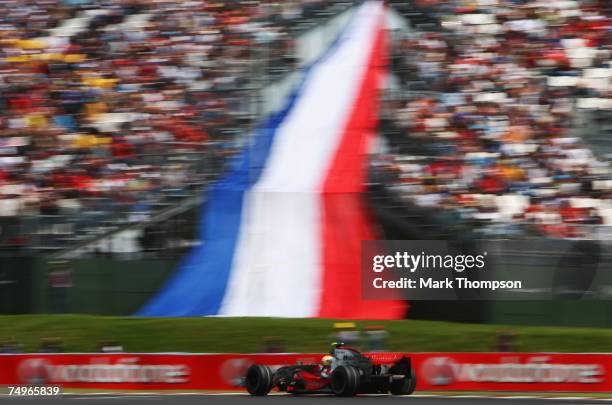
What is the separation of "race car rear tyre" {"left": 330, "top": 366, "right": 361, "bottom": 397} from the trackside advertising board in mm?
1771

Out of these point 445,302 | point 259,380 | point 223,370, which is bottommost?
point 223,370

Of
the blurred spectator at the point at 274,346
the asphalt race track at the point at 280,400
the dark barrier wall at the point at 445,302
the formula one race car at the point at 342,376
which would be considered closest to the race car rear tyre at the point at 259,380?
the formula one race car at the point at 342,376

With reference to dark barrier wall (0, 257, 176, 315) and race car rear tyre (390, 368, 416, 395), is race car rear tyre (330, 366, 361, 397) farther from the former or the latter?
dark barrier wall (0, 257, 176, 315)

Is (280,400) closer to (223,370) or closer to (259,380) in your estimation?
(259,380)

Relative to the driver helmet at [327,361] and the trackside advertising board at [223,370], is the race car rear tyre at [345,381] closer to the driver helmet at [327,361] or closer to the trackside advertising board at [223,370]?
the driver helmet at [327,361]

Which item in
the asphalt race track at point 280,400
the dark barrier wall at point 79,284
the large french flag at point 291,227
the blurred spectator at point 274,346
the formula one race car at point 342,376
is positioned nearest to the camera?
the asphalt race track at point 280,400

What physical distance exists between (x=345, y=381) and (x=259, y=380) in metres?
1.22

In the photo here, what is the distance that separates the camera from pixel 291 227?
18125 mm

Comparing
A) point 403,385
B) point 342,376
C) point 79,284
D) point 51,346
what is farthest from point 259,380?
point 79,284

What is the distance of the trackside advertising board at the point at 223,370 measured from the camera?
15.3 m

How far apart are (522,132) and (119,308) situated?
7.27 metres

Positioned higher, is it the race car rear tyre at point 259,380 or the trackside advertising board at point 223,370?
the race car rear tyre at point 259,380

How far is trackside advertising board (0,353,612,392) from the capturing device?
50.2 ft

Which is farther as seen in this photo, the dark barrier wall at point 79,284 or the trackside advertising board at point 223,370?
the dark barrier wall at point 79,284
